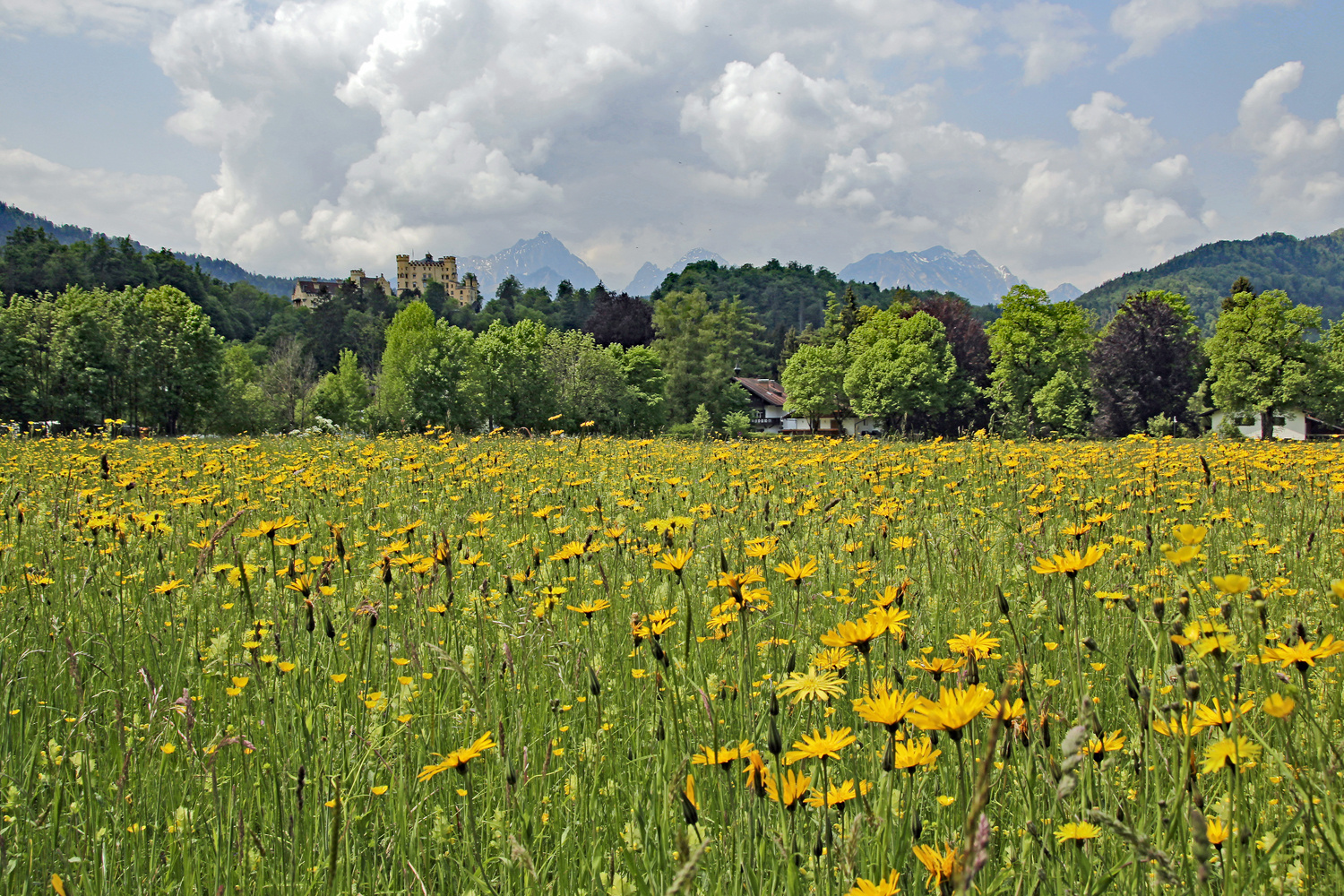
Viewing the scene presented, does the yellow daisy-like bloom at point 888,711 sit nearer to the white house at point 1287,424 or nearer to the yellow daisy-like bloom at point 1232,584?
the yellow daisy-like bloom at point 1232,584

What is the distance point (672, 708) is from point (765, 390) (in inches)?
3094

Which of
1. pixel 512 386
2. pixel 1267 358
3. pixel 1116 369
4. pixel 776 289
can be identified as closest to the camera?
pixel 1267 358

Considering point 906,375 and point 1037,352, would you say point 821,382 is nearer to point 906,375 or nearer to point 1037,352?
point 906,375

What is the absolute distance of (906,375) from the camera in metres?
45.8

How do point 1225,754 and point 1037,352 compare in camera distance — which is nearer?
point 1225,754

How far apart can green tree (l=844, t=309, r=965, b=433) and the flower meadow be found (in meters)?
42.1

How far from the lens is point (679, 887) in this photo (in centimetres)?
72

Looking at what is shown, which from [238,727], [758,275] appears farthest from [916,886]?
[758,275]

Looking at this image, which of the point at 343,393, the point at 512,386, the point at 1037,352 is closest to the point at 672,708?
the point at 512,386

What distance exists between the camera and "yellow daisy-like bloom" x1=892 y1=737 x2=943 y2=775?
1219 millimetres

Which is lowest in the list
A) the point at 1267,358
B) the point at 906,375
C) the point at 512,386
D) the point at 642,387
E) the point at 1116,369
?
the point at 512,386

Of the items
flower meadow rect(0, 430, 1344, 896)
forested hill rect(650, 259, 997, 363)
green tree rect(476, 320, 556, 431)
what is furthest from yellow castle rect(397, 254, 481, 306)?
flower meadow rect(0, 430, 1344, 896)

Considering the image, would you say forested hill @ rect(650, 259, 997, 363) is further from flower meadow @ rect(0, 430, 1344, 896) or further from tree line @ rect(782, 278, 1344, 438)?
flower meadow @ rect(0, 430, 1344, 896)

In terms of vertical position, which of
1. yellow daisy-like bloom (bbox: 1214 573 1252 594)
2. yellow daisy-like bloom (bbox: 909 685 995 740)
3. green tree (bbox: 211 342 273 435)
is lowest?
yellow daisy-like bloom (bbox: 909 685 995 740)
